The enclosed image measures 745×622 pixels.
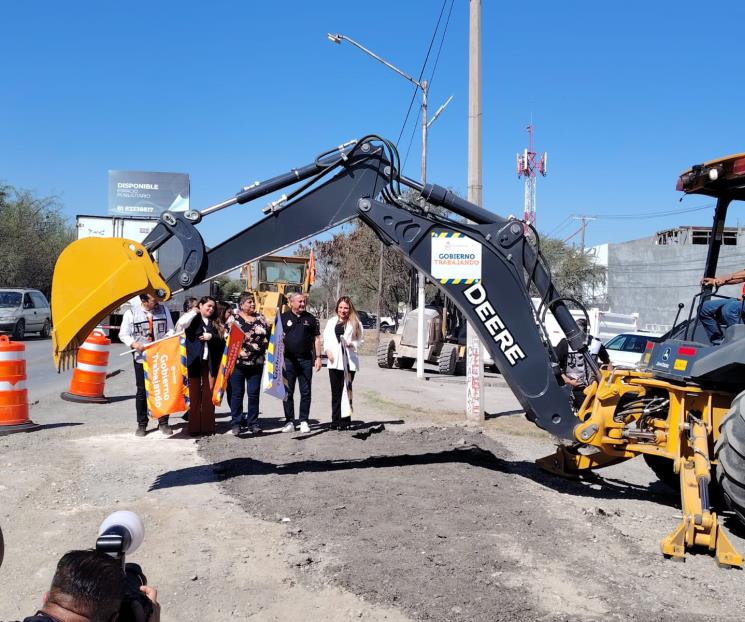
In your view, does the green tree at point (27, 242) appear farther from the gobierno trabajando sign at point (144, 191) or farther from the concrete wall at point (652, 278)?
the concrete wall at point (652, 278)

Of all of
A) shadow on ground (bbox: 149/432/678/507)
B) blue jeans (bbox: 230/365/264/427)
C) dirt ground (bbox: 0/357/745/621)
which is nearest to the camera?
dirt ground (bbox: 0/357/745/621)

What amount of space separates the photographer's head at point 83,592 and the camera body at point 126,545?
0.06m

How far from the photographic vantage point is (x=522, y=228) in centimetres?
694

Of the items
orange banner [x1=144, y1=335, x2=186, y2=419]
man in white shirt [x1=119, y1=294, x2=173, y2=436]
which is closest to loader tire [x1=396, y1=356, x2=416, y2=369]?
man in white shirt [x1=119, y1=294, x2=173, y2=436]

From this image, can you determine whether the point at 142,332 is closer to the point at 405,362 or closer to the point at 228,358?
the point at 228,358

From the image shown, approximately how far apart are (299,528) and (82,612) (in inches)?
155

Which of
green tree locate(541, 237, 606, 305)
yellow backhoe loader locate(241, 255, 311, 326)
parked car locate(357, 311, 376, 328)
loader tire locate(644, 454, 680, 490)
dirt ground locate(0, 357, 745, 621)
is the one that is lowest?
dirt ground locate(0, 357, 745, 621)

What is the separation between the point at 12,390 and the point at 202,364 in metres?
2.36

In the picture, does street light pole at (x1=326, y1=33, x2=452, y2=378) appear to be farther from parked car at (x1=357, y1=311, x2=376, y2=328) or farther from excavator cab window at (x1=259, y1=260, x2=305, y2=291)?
parked car at (x1=357, y1=311, x2=376, y2=328)

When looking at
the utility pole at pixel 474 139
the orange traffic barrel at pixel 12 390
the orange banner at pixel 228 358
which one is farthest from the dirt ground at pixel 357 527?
the utility pole at pixel 474 139

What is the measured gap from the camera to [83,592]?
1.86 meters

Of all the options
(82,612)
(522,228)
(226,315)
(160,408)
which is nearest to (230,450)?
(160,408)

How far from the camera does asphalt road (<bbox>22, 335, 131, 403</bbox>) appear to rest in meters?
14.0

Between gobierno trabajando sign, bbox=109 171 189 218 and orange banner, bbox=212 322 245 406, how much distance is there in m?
43.9
